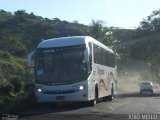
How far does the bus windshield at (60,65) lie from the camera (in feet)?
69.8

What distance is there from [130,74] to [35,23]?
87.5 feet

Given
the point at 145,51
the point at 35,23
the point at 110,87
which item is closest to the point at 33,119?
the point at 110,87

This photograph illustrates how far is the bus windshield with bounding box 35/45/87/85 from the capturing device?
21266 mm

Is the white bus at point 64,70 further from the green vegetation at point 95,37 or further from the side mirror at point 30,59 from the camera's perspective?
the green vegetation at point 95,37

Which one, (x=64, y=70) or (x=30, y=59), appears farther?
(x=30, y=59)

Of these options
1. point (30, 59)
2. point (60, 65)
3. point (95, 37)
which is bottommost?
point (60, 65)

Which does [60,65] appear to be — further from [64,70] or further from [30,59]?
[30,59]

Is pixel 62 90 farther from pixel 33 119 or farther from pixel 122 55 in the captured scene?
pixel 122 55

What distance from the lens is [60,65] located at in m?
21.4

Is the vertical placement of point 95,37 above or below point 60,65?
above

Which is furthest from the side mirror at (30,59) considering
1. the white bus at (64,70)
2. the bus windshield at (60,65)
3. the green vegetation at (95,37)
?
the green vegetation at (95,37)

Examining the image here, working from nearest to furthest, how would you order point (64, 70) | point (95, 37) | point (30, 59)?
point (64, 70)
point (30, 59)
point (95, 37)

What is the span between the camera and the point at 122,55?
8031 cm

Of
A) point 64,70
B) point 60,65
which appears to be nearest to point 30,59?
point 60,65
